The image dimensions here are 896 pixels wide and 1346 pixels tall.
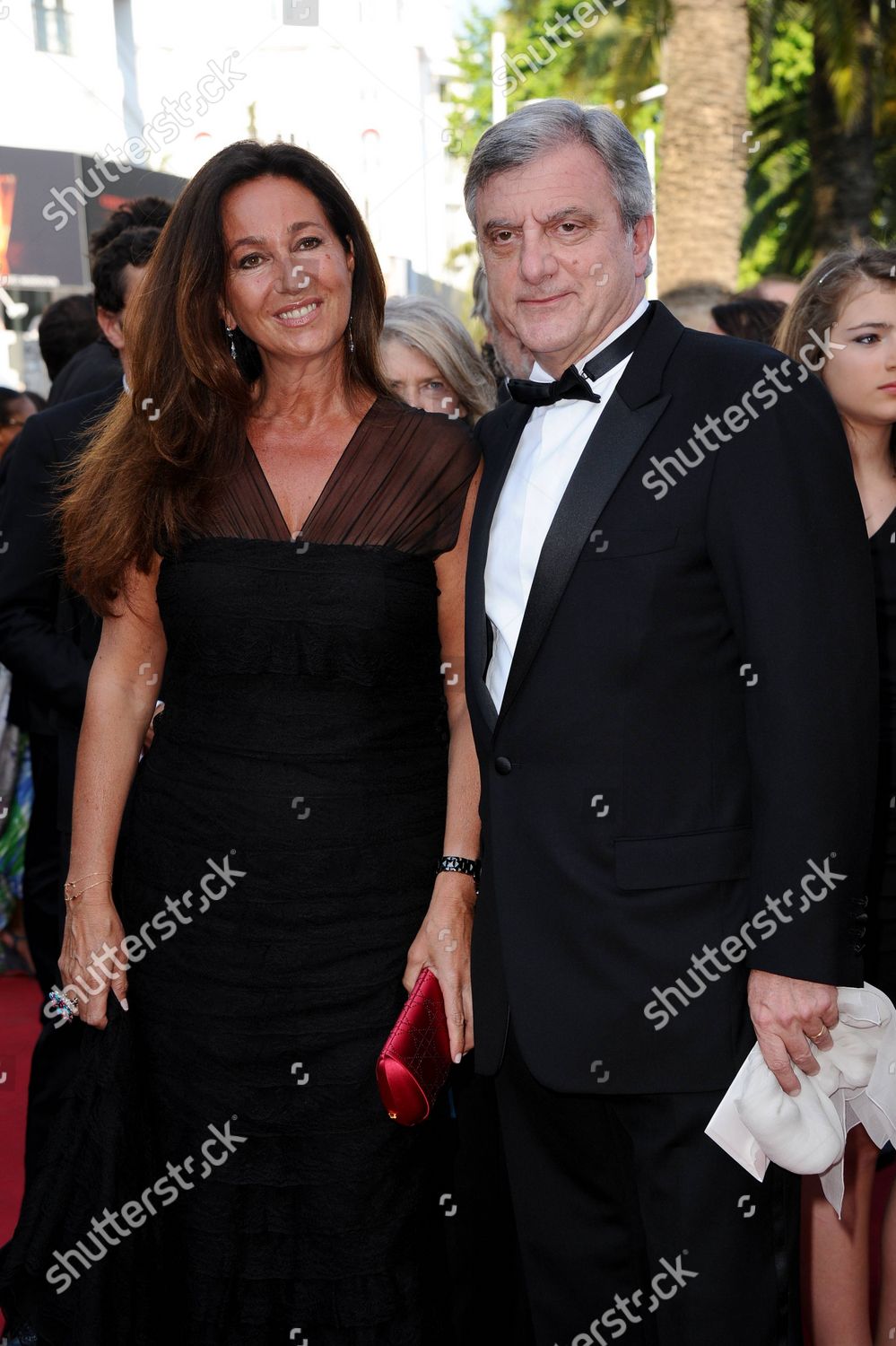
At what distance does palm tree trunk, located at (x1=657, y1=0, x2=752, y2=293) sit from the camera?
11.9 meters

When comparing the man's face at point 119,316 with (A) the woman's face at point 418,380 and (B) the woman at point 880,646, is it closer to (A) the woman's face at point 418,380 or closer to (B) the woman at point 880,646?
(A) the woman's face at point 418,380

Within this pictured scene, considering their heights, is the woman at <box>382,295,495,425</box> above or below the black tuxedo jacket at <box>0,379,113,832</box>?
above

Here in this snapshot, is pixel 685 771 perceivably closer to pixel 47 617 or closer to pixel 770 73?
pixel 47 617

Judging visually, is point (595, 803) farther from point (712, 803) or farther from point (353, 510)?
point (353, 510)

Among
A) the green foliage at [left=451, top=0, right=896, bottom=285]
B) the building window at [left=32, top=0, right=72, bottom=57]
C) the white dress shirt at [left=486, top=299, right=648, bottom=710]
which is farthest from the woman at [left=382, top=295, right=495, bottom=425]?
the building window at [left=32, top=0, right=72, bottom=57]

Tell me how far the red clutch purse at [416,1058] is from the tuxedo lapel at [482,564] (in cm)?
50

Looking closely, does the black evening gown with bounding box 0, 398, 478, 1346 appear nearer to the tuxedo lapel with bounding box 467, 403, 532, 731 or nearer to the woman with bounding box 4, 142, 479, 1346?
the woman with bounding box 4, 142, 479, 1346

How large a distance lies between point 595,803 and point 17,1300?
151cm

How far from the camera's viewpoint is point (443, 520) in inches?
102

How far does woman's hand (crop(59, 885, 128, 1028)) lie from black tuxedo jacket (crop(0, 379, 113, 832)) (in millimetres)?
868

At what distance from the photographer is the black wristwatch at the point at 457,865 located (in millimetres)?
2566

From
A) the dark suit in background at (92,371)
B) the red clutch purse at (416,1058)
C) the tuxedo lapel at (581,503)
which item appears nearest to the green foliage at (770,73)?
the dark suit in background at (92,371)

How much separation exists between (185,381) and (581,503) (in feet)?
3.02

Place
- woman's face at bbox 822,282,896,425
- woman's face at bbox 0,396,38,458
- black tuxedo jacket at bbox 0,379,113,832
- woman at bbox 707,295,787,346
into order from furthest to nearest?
woman's face at bbox 0,396,38,458 < woman at bbox 707,295,787,346 < black tuxedo jacket at bbox 0,379,113,832 < woman's face at bbox 822,282,896,425
